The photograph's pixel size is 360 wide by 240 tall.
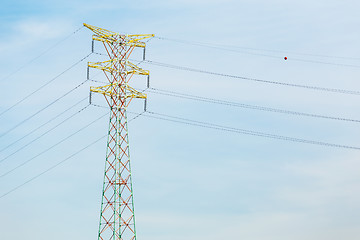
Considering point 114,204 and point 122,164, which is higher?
point 122,164

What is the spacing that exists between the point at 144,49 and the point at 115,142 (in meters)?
11.5

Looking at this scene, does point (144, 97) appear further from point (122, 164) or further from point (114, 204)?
point (114, 204)

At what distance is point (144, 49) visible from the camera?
72250mm

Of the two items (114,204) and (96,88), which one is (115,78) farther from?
(114,204)

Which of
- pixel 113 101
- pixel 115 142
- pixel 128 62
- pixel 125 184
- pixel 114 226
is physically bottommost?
pixel 114 226

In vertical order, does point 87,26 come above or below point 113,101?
above

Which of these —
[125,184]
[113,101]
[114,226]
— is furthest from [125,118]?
[114,226]

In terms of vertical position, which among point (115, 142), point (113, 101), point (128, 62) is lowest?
point (115, 142)

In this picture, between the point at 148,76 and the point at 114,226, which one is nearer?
the point at 114,226

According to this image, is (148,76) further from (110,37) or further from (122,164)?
(122,164)

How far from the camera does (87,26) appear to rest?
6944cm

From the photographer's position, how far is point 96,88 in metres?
69.1

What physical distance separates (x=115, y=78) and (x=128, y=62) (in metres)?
2.61

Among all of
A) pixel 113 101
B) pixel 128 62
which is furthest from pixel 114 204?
pixel 128 62
